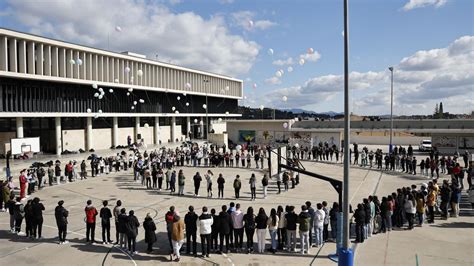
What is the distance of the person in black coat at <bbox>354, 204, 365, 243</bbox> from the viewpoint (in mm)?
11711

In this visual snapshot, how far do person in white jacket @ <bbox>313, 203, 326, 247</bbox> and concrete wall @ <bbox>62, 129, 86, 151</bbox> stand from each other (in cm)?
4160

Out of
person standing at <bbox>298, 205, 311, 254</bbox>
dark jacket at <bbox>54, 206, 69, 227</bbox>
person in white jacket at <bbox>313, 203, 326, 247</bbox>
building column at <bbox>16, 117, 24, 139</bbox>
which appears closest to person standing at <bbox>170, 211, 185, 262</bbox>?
person standing at <bbox>298, 205, 311, 254</bbox>

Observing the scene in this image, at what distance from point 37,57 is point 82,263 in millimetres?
37054

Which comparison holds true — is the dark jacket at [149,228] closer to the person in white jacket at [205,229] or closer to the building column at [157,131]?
the person in white jacket at [205,229]

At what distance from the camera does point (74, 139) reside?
47.1 meters

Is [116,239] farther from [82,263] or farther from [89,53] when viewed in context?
[89,53]

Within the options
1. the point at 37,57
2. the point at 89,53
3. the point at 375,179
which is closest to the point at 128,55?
the point at 89,53

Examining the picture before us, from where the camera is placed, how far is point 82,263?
33.7ft

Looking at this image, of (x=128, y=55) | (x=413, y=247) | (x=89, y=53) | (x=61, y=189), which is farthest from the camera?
(x=128, y=55)

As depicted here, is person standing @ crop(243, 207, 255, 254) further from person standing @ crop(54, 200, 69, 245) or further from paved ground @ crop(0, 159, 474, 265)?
person standing @ crop(54, 200, 69, 245)

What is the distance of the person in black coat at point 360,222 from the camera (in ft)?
38.4

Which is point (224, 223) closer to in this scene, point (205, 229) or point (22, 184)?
point (205, 229)

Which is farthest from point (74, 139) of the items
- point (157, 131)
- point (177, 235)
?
point (177, 235)

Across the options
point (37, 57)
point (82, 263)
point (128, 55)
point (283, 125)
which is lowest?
point (82, 263)
